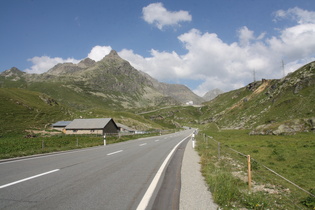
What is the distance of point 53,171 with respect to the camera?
943 cm

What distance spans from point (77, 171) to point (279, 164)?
13466mm

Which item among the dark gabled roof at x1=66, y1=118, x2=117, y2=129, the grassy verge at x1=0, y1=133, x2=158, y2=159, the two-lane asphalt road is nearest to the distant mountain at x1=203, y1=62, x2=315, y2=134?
the grassy verge at x1=0, y1=133, x2=158, y2=159

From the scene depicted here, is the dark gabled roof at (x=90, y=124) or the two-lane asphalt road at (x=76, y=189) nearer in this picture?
the two-lane asphalt road at (x=76, y=189)

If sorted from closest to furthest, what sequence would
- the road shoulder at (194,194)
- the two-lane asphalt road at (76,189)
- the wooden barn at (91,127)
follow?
1. the two-lane asphalt road at (76,189)
2. the road shoulder at (194,194)
3. the wooden barn at (91,127)

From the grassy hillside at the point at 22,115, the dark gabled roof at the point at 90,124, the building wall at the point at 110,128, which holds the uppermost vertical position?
the grassy hillside at the point at 22,115

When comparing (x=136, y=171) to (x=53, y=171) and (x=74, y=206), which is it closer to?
(x=53, y=171)

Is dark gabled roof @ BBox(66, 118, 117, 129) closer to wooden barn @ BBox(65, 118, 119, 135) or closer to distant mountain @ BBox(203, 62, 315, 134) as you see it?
wooden barn @ BBox(65, 118, 119, 135)

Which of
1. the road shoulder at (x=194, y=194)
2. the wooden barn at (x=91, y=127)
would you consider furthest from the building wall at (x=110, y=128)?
the road shoulder at (x=194, y=194)

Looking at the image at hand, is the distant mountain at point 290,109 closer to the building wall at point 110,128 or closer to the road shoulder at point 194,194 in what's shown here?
the road shoulder at point 194,194

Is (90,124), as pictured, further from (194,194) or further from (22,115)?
(194,194)

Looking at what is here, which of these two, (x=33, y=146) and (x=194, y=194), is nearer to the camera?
(x=194, y=194)

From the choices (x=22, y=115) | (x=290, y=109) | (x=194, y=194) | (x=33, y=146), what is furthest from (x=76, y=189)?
(x=22, y=115)

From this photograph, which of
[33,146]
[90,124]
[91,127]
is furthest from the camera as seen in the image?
[90,124]

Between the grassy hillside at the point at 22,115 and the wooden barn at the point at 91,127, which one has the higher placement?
the grassy hillside at the point at 22,115
